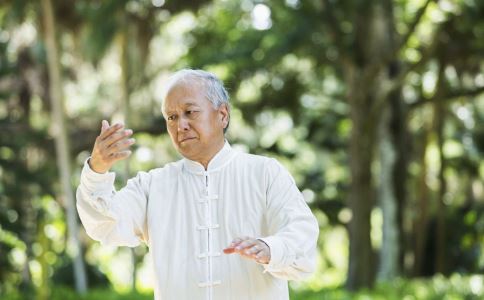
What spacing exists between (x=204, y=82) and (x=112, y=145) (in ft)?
1.64

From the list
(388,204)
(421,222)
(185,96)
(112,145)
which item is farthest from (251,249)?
(421,222)

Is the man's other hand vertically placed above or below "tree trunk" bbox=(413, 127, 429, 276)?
above

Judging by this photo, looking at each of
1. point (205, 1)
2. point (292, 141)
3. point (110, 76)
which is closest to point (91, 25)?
point (205, 1)

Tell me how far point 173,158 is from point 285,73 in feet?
9.72

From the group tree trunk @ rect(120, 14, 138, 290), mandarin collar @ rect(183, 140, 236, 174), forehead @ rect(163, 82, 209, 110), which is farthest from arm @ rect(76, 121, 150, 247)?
tree trunk @ rect(120, 14, 138, 290)

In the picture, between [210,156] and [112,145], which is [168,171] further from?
[112,145]

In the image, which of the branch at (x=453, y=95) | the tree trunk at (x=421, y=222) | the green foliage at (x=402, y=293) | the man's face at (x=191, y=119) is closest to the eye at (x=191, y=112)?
the man's face at (x=191, y=119)

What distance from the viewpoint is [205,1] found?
16391mm

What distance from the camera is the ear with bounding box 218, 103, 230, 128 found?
12.4ft

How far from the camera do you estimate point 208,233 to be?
3.70 m

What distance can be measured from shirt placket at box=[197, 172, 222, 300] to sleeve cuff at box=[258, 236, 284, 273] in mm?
286

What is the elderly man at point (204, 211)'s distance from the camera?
362 centimetres

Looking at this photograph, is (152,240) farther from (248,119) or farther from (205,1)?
(248,119)

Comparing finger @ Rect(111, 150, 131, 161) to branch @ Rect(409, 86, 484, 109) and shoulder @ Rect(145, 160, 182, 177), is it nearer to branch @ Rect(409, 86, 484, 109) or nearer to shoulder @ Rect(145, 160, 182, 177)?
shoulder @ Rect(145, 160, 182, 177)
